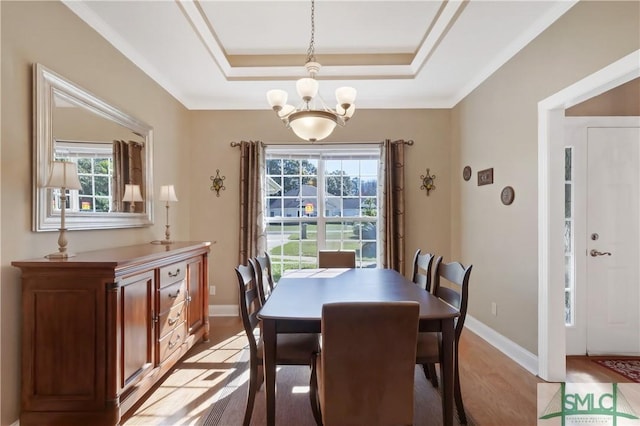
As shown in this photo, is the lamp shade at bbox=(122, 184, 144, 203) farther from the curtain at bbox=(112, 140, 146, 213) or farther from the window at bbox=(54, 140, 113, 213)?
the window at bbox=(54, 140, 113, 213)

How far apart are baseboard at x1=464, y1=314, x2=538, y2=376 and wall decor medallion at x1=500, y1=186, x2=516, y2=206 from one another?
1.26 metres

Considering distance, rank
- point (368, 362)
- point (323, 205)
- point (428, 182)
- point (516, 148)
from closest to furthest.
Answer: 1. point (368, 362)
2. point (516, 148)
3. point (428, 182)
4. point (323, 205)

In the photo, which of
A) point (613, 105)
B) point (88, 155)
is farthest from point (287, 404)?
point (613, 105)

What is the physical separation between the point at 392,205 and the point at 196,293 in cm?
240

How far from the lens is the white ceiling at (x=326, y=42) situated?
8.02 ft

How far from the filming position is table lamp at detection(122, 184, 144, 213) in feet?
9.09

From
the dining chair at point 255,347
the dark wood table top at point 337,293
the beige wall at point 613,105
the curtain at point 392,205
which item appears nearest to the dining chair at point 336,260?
the dark wood table top at point 337,293

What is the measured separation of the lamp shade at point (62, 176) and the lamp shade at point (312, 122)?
1.35 m

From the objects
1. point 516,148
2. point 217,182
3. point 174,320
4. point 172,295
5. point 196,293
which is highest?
point 516,148

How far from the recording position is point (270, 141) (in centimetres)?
411

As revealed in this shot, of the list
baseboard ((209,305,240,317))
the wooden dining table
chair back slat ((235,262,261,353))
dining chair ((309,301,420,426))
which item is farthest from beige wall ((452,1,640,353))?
baseboard ((209,305,240,317))


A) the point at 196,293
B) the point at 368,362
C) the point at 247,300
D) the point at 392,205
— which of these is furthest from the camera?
the point at 392,205

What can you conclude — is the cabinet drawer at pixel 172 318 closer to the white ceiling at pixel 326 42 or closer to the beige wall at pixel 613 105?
the white ceiling at pixel 326 42

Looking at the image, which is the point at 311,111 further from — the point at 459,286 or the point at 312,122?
the point at 459,286
